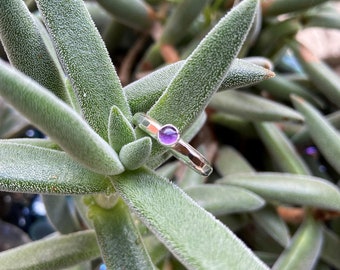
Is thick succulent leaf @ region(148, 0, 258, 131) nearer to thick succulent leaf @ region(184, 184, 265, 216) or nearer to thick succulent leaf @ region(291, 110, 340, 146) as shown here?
thick succulent leaf @ region(184, 184, 265, 216)

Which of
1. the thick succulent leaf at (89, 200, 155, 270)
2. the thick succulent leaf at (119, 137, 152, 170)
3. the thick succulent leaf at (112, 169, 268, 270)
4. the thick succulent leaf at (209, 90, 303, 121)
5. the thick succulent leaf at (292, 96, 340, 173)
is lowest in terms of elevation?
the thick succulent leaf at (89, 200, 155, 270)

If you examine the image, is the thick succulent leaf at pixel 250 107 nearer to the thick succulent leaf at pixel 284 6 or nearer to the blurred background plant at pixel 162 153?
the blurred background plant at pixel 162 153

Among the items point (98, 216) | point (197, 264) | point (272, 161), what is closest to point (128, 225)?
point (98, 216)

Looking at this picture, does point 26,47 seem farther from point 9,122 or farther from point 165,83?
point 9,122

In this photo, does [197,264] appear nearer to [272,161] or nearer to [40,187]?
[40,187]

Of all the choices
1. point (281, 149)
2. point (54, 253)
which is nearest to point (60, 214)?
point (54, 253)

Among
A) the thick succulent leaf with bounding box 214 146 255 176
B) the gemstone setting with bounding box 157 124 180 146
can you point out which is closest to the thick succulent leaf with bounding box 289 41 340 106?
the thick succulent leaf with bounding box 214 146 255 176
